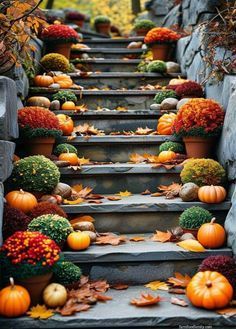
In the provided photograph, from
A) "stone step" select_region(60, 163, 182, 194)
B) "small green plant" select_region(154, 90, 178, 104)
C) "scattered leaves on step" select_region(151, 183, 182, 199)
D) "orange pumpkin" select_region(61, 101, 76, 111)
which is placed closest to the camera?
"scattered leaves on step" select_region(151, 183, 182, 199)

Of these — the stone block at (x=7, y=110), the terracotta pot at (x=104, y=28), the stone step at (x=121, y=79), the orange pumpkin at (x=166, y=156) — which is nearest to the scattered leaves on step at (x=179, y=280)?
the orange pumpkin at (x=166, y=156)

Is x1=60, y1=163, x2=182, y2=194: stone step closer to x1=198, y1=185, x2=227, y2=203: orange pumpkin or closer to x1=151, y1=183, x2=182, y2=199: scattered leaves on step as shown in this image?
x1=151, y1=183, x2=182, y2=199: scattered leaves on step

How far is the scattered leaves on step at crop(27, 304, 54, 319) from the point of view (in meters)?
2.68

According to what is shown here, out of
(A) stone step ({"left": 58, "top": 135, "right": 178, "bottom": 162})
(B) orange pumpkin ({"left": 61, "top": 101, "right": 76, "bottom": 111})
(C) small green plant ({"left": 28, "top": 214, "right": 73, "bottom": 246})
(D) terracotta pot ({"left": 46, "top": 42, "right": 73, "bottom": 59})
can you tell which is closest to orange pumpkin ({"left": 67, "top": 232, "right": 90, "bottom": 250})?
(C) small green plant ({"left": 28, "top": 214, "right": 73, "bottom": 246})

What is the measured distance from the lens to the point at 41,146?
4262mm

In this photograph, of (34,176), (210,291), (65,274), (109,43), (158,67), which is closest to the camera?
(210,291)

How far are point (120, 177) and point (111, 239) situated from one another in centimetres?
87

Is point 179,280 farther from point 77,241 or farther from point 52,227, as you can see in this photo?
point 52,227

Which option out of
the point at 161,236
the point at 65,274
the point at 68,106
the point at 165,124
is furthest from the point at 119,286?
the point at 68,106

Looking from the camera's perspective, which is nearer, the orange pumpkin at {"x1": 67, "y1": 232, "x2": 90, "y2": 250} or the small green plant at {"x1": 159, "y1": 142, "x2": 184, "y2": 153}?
the orange pumpkin at {"x1": 67, "y1": 232, "x2": 90, "y2": 250}

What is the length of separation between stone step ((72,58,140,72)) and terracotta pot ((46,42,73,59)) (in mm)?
182

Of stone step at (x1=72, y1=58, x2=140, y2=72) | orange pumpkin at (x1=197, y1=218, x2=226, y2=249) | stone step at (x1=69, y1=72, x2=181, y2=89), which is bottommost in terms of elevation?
orange pumpkin at (x1=197, y1=218, x2=226, y2=249)

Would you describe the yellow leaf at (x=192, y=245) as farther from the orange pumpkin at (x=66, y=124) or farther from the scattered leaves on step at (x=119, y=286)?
the orange pumpkin at (x=66, y=124)

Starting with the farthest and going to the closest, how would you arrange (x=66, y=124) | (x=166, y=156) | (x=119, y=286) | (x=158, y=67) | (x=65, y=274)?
(x=158, y=67)
(x=66, y=124)
(x=166, y=156)
(x=119, y=286)
(x=65, y=274)
